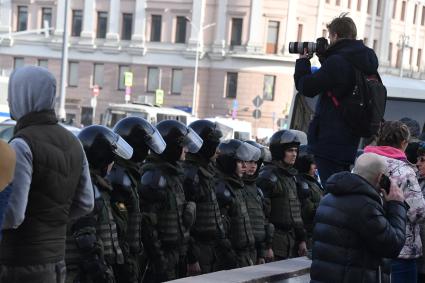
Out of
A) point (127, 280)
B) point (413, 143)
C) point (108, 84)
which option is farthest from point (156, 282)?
point (108, 84)

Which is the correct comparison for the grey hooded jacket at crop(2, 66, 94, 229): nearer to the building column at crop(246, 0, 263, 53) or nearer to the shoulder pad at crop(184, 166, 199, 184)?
the shoulder pad at crop(184, 166, 199, 184)

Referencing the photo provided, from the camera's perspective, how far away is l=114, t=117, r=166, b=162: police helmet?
8.66m

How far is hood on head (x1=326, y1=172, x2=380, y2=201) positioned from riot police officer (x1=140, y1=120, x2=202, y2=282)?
289 centimetres

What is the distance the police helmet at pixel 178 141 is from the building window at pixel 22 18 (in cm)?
5979

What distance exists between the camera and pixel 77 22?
67.2m

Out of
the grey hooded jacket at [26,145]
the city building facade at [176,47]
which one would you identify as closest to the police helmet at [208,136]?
the grey hooded jacket at [26,145]

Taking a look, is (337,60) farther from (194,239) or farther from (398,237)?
(194,239)

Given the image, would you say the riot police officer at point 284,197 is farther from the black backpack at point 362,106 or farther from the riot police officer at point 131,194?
the black backpack at point 362,106

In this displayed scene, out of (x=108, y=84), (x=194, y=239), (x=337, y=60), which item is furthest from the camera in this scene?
(x=108, y=84)

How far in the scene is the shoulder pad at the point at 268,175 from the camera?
10.8 m

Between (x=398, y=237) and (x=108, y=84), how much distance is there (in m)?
61.2

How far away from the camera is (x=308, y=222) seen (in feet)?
36.9

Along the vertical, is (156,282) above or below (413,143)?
below

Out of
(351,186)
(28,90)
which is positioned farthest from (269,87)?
(28,90)
